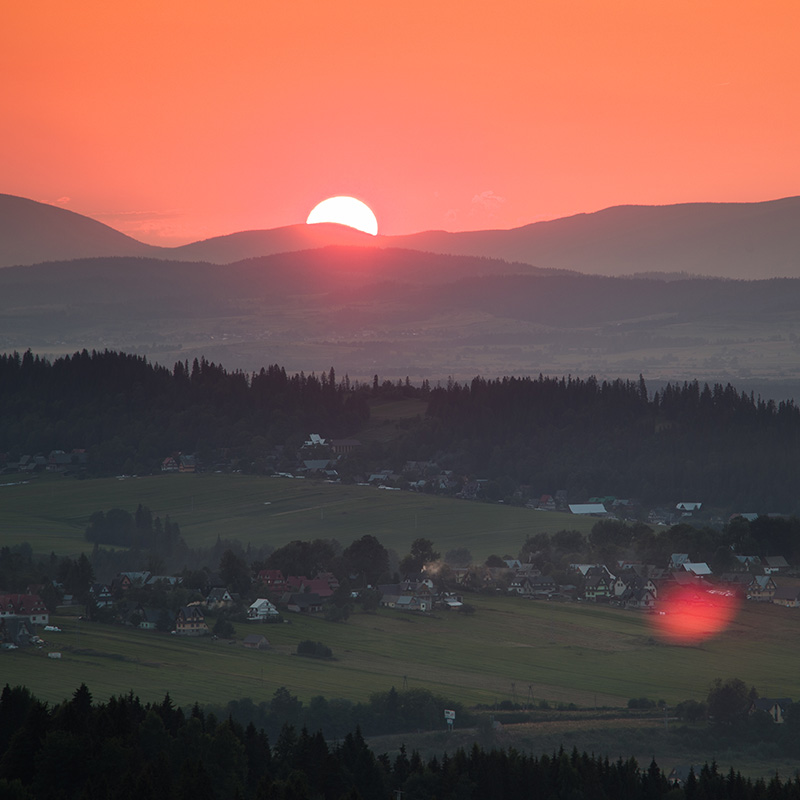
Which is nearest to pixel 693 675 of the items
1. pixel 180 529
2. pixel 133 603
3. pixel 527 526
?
pixel 133 603

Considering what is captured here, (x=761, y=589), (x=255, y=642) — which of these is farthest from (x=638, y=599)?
(x=255, y=642)

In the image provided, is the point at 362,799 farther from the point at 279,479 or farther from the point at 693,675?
the point at 279,479

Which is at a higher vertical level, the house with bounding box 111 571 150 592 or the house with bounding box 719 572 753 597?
the house with bounding box 111 571 150 592

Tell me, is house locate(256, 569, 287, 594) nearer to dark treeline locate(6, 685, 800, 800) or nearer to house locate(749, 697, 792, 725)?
house locate(749, 697, 792, 725)

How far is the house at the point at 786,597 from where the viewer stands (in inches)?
4021

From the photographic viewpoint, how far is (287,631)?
9056 centimetres

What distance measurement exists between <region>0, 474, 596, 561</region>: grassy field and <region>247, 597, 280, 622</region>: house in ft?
93.8

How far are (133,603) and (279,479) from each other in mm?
70012

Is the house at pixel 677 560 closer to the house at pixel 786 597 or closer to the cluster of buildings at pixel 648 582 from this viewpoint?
the cluster of buildings at pixel 648 582

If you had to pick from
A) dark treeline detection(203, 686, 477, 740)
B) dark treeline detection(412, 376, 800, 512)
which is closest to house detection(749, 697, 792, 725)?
dark treeline detection(203, 686, 477, 740)

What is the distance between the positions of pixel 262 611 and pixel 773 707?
3430 cm

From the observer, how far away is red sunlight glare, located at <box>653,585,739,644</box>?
93.1 metres

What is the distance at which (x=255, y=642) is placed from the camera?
86.2m

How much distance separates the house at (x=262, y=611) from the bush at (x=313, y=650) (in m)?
9.56
